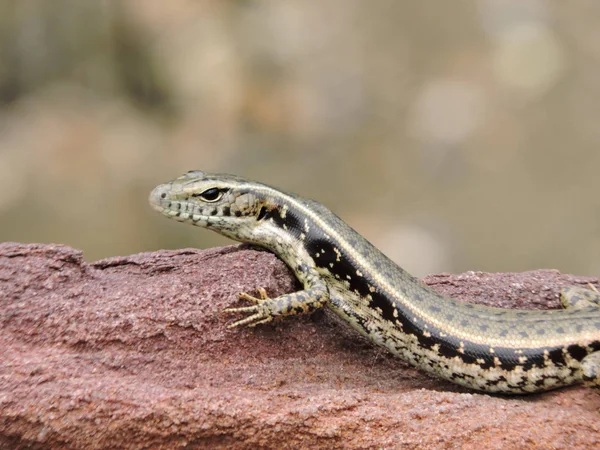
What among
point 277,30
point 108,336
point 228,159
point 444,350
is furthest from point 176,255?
point 277,30

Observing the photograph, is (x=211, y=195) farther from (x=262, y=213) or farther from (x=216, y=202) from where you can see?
(x=262, y=213)

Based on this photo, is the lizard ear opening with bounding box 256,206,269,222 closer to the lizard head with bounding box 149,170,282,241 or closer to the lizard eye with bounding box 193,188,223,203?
the lizard head with bounding box 149,170,282,241

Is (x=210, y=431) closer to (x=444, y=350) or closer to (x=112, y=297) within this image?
(x=112, y=297)

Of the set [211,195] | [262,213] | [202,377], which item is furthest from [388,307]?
[211,195]

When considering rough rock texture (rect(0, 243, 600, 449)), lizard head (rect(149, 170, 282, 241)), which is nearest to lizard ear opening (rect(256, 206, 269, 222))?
lizard head (rect(149, 170, 282, 241))

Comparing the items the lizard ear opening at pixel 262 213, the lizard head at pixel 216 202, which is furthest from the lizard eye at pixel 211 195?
the lizard ear opening at pixel 262 213

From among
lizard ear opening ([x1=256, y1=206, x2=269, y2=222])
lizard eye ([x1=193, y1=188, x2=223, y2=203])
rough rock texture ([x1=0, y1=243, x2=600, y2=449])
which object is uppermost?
lizard eye ([x1=193, y1=188, x2=223, y2=203])
